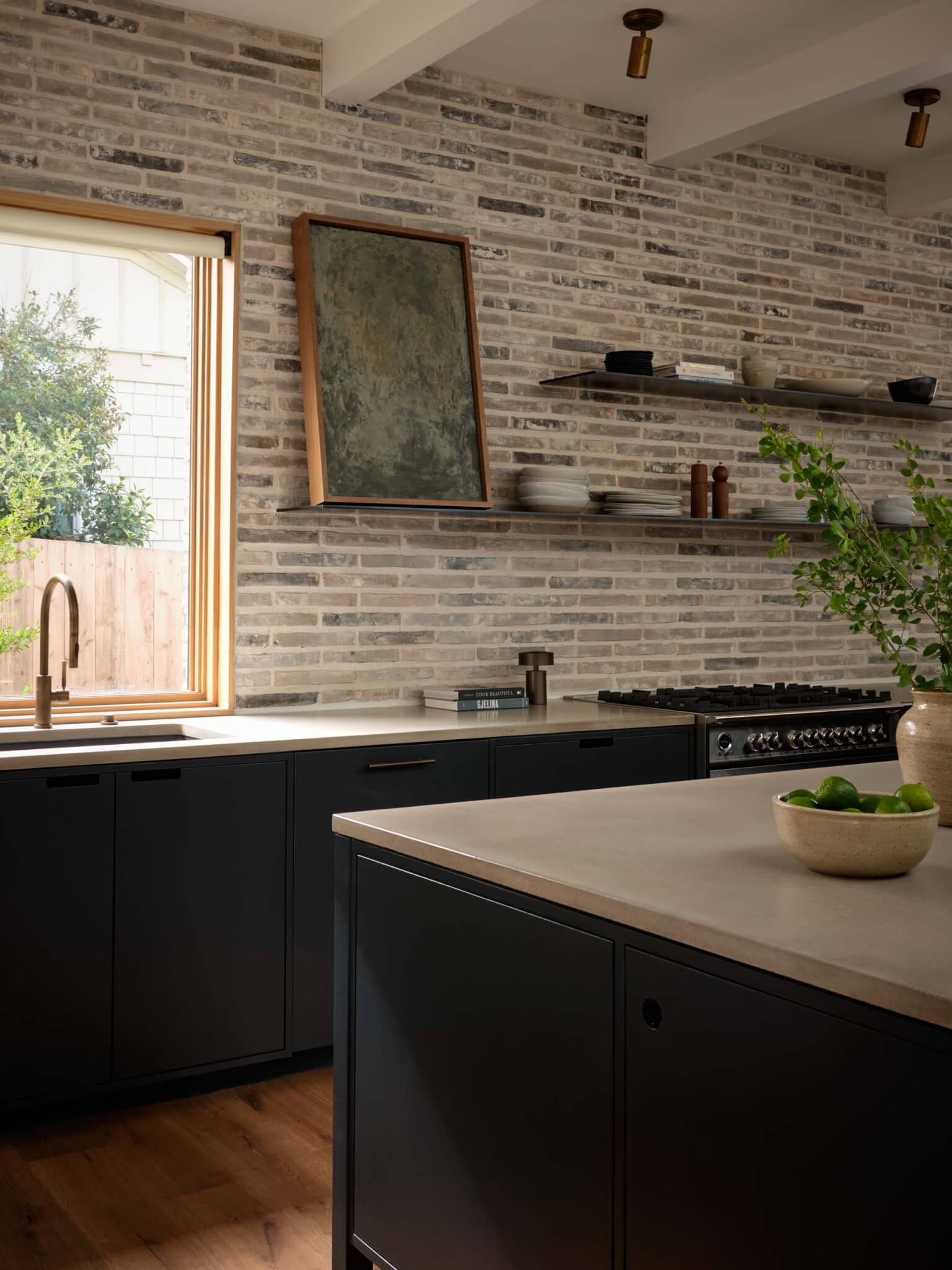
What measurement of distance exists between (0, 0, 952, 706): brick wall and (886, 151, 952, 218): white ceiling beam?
120 millimetres

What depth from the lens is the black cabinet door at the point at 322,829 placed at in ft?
11.9

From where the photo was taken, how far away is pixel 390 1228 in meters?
2.11

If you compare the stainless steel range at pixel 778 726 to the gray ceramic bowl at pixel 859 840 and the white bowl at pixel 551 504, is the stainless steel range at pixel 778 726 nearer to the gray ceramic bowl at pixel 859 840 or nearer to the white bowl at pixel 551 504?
the white bowl at pixel 551 504

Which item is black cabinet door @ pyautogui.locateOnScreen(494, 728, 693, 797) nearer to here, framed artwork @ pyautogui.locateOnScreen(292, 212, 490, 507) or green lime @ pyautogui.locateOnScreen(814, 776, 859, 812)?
framed artwork @ pyautogui.locateOnScreen(292, 212, 490, 507)

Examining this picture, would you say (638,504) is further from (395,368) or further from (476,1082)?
(476,1082)

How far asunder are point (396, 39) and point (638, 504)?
1855 millimetres

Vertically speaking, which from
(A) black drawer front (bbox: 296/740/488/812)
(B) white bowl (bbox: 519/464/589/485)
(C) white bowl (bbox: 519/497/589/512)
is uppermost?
(B) white bowl (bbox: 519/464/589/485)

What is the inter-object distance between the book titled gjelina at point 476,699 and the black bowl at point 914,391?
2.42 m

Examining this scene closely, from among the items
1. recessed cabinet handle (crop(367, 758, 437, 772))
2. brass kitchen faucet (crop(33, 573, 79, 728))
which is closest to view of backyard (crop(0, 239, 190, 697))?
brass kitchen faucet (crop(33, 573, 79, 728))

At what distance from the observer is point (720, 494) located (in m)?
5.12

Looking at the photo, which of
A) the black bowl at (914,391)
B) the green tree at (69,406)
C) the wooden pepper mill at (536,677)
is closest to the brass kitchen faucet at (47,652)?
the green tree at (69,406)

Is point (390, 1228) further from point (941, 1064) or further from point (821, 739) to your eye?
point (821, 739)

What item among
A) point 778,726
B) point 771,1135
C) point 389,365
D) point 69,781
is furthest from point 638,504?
point 771,1135

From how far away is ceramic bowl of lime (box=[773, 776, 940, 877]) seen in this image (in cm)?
171
